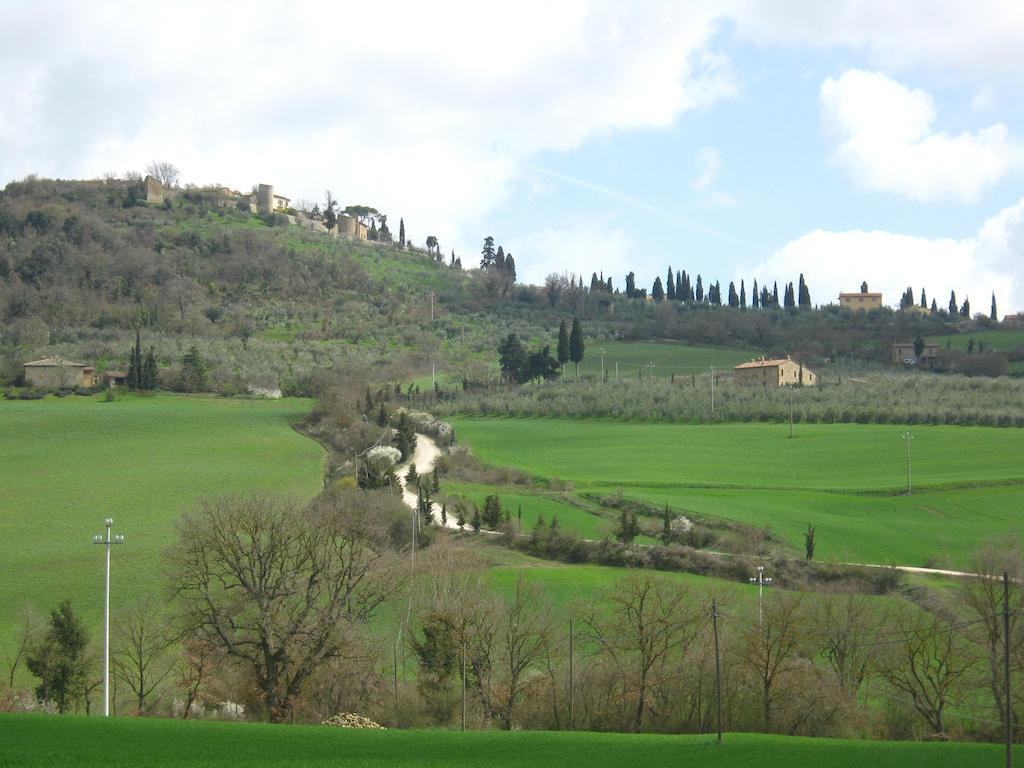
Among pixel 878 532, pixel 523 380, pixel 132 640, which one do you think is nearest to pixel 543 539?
pixel 878 532

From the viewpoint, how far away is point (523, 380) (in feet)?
386

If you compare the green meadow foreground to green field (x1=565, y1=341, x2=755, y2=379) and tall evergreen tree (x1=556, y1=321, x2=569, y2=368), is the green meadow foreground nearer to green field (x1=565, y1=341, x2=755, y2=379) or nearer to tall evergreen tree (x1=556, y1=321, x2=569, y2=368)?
tall evergreen tree (x1=556, y1=321, x2=569, y2=368)

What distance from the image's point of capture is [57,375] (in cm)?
9481

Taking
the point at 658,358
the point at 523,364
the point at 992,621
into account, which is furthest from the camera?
the point at 658,358

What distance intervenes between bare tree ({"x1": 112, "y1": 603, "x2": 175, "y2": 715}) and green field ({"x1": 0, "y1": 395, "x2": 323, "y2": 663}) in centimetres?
241

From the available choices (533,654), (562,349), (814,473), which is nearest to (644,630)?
(533,654)

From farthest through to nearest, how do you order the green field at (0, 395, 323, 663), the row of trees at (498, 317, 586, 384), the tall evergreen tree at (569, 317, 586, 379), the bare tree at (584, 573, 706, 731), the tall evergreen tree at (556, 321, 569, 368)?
the tall evergreen tree at (569, 317, 586, 379)
the tall evergreen tree at (556, 321, 569, 368)
the row of trees at (498, 317, 586, 384)
the green field at (0, 395, 323, 663)
the bare tree at (584, 573, 706, 731)

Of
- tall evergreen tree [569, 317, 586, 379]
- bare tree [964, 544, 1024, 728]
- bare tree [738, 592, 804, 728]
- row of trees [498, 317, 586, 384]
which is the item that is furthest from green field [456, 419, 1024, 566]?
tall evergreen tree [569, 317, 586, 379]

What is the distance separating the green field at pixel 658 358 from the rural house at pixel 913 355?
18596 millimetres

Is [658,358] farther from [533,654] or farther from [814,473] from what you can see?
[533,654]

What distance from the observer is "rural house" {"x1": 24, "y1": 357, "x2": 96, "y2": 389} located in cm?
9431

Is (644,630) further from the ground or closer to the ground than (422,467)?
closer to the ground

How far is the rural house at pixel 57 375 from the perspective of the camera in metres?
94.3

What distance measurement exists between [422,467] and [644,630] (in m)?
40.0
